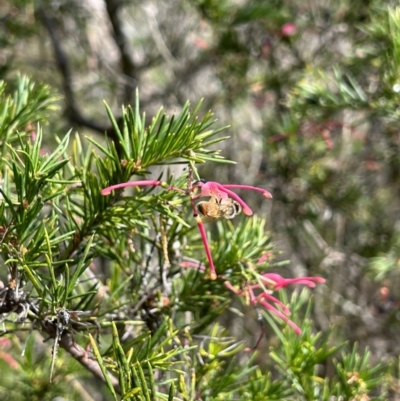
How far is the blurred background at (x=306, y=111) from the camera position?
42.7 inches

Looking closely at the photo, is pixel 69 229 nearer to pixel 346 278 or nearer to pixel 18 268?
pixel 18 268

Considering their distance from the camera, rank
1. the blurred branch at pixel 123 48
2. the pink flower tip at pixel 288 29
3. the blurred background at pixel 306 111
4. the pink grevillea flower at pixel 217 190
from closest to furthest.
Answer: the pink grevillea flower at pixel 217 190, the blurred background at pixel 306 111, the pink flower tip at pixel 288 29, the blurred branch at pixel 123 48

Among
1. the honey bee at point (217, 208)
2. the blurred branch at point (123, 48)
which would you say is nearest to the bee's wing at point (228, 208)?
the honey bee at point (217, 208)

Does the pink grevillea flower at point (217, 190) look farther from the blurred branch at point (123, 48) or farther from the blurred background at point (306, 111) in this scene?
the blurred branch at point (123, 48)

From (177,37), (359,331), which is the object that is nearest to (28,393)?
(359,331)

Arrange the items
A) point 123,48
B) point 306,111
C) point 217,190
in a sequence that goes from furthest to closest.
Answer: point 123,48, point 306,111, point 217,190

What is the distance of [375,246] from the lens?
4.34 feet

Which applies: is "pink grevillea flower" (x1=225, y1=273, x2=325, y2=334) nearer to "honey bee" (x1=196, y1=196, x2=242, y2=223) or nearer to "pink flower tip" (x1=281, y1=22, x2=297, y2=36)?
"honey bee" (x1=196, y1=196, x2=242, y2=223)

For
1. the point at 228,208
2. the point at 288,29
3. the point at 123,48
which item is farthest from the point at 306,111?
the point at 123,48

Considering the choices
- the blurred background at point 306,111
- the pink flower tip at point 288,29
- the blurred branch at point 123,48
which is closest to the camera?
the blurred background at point 306,111

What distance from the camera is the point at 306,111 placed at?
0.94 m

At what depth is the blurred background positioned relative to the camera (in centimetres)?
108

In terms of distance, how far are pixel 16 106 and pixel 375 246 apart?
A: 102cm

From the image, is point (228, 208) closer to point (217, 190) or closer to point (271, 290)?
point (217, 190)
